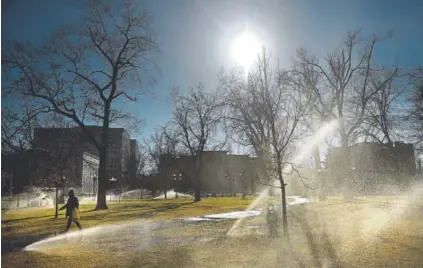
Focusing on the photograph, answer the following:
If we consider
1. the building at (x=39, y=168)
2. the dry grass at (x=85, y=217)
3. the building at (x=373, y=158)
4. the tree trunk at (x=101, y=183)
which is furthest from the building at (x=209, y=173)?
the building at (x=373, y=158)

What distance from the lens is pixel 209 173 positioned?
57.0 meters

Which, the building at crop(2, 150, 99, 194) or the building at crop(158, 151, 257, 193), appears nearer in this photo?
the building at crop(2, 150, 99, 194)

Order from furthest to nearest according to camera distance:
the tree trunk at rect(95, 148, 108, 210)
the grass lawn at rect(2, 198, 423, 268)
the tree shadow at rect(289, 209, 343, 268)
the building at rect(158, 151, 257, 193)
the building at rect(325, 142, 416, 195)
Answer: the building at rect(158, 151, 257, 193)
the tree trunk at rect(95, 148, 108, 210)
the building at rect(325, 142, 416, 195)
the grass lawn at rect(2, 198, 423, 268)
the tree shadow at rect(289, 209, 343, 268)

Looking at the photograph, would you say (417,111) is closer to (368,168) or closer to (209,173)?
(368,168)

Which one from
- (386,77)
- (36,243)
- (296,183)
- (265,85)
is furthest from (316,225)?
(296,183)

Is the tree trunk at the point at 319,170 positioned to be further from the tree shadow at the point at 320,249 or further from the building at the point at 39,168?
the building at the point at 39,168

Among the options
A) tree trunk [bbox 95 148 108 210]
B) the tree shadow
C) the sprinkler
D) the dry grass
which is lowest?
the dry grass

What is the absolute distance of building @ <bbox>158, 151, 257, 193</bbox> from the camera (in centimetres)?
3772

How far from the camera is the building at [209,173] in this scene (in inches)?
1485

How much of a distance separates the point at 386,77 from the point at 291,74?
5750 mm

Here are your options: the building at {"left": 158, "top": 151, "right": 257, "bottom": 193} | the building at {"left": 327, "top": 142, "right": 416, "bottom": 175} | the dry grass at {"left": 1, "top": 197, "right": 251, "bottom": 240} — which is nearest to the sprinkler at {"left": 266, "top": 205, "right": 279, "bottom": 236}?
the dry grass at {"left": 1, "top": 197, "right": 251, "bottom": 240}

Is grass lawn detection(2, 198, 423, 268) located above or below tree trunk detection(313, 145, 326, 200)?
below

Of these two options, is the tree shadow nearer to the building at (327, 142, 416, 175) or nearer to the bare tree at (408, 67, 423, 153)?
the bare tree at (408, 67, 423, 153)

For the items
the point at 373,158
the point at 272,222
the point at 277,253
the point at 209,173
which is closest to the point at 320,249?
the point at 277,253
